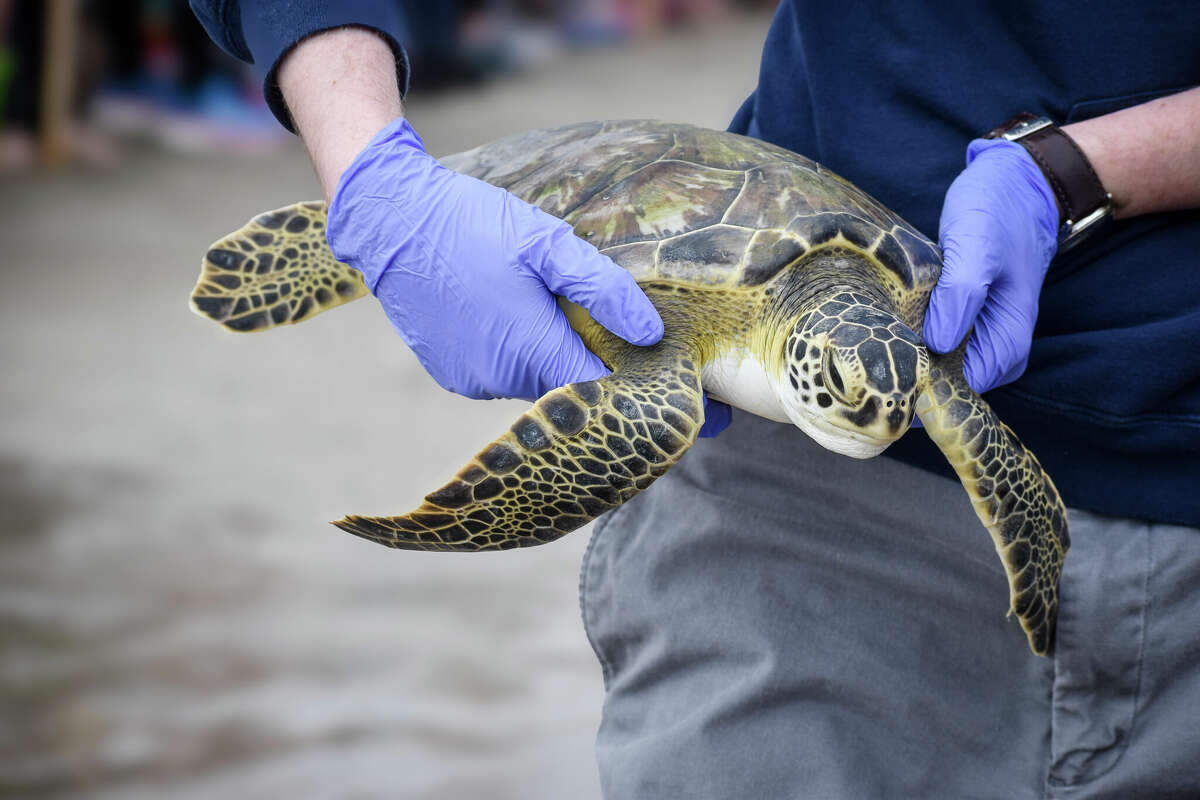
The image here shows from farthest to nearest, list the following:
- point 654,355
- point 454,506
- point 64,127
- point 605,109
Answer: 1. point 605,109
2. point 64,127
3. point 654,355
4. point 454,506

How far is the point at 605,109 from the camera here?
718cm

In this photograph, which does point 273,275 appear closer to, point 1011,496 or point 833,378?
point 833,378

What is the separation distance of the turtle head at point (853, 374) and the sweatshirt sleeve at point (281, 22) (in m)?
0.58

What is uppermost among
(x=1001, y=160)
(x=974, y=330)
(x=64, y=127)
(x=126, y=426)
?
(x=64, y=127)

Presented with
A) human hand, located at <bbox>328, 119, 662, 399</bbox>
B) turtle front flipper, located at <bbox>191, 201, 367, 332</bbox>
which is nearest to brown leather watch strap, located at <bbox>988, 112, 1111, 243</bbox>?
human hand, located at <bbox>328, 119, 662, 399</bbox>

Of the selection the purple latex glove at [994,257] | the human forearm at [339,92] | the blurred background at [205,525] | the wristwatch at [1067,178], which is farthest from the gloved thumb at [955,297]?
the blurred background at [205,525]

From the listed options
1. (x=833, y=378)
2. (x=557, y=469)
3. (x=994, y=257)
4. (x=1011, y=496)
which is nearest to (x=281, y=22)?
(x=557, y=469)

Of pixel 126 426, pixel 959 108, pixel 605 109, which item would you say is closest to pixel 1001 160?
pixel 959 108

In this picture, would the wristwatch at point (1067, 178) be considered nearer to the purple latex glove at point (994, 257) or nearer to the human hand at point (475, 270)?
the purple latex glove at point (994, 257)

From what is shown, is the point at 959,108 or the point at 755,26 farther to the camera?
the point at 755,26

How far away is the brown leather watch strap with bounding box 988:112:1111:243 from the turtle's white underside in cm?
34

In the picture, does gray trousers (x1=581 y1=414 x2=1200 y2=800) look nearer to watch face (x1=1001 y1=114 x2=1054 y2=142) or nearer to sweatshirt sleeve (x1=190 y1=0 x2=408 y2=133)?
watch face (x1=1001 y1=114 x2=1054 y2=142)

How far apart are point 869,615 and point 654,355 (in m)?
0.39

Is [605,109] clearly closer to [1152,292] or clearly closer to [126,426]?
[126,426]
